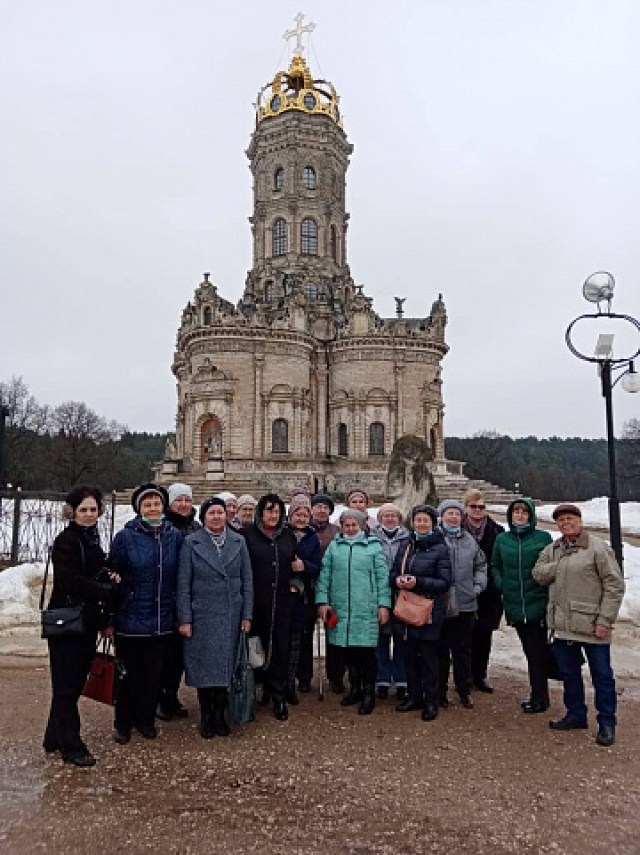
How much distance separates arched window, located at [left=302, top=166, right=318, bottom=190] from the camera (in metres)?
43.6

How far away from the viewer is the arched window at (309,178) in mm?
43594

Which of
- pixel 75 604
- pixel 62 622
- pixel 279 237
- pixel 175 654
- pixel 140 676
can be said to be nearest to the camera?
pixel 62 622

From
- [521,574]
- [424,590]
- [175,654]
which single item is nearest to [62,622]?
[175,654]

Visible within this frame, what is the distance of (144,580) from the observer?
5434mm

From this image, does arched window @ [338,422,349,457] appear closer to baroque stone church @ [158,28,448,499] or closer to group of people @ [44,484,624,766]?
baroque stone church @ [158,28,448,499]

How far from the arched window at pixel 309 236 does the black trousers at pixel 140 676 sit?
4012cm

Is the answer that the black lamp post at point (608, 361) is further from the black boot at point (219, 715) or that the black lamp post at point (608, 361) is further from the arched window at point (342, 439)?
the arched window at point (342, 439)

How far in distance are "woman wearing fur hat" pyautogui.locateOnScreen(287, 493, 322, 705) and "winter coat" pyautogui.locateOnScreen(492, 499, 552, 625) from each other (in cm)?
179

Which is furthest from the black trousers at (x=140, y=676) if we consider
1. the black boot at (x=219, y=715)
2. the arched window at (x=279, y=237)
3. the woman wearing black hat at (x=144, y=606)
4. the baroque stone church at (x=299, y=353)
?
the arched window at (x=279, y=237)

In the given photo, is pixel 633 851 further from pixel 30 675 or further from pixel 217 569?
pixel 30 675

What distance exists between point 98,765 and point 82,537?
5.51ft

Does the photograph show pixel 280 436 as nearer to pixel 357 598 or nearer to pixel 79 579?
pixel 357 598

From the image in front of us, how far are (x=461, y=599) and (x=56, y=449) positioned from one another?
46253 millimetres

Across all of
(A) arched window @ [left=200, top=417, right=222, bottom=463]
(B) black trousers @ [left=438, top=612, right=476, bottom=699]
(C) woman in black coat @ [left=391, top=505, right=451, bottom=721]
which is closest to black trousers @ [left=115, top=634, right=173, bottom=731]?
(C) woman in black coat @ [left=391, top=505, right=451, bottom=721]
